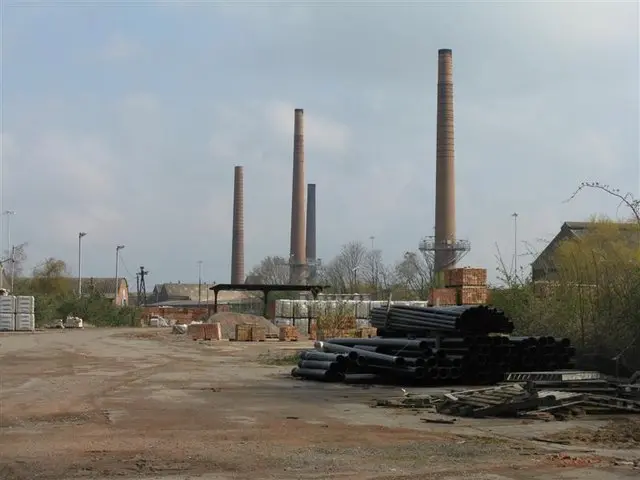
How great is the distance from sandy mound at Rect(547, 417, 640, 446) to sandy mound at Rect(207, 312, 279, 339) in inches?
1494

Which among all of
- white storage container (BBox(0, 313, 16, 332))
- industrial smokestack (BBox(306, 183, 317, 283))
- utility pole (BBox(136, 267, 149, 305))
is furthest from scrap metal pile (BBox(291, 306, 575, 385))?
utility pole (BBox(136, 267, 149, 305))

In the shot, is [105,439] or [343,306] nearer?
[105,439]

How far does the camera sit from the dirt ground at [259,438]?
861cm

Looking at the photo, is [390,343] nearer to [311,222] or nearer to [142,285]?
[311,222]

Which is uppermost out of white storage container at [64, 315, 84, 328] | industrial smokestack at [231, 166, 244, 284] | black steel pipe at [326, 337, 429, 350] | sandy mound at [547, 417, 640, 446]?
industrial smokestack at [231, 166, 244, 284]

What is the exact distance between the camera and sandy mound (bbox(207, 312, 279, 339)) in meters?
50.3

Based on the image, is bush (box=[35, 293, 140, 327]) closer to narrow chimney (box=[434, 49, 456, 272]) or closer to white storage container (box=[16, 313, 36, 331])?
white storage container (box=[16, 313, 36, 331])

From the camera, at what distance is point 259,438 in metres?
11.0

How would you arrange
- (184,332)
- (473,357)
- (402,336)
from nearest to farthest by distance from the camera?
(473,357) → (402,336) → (184,332)

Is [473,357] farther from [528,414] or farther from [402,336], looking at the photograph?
[528,414]

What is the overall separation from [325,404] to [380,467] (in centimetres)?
677

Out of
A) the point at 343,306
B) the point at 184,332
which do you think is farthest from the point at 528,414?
the point at 184,332

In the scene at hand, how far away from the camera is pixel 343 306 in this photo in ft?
157

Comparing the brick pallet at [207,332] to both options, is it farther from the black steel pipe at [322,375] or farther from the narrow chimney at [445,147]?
the black steel pipe at [322,375]
